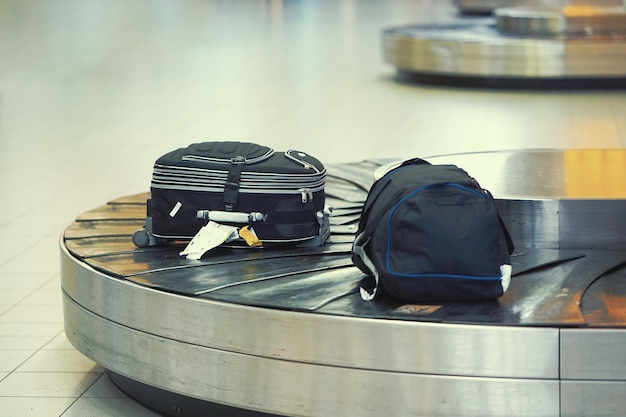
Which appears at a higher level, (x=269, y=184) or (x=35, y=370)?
(x=269, y=184)

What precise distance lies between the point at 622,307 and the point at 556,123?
6493 mm

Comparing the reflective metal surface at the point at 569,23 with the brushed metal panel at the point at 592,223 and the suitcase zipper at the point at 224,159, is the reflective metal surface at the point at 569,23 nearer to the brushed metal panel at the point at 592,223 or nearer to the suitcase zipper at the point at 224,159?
the brushed metal panel at the point at 592,223

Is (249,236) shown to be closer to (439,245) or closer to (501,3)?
(439,245)

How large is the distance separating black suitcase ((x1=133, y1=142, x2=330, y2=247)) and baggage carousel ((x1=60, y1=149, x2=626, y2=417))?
9 cm

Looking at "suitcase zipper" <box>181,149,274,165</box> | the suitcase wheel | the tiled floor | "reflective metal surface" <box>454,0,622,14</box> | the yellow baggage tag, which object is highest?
"suitcase zipper" <box>181,149,274,165</box>

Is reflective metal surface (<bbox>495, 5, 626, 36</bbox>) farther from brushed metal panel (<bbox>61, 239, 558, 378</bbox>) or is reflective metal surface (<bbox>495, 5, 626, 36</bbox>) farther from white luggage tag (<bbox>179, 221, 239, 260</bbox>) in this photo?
brushed metal panel (<bbox>61, 239, 558, 378</bbox>)

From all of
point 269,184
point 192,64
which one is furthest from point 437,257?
point 192,64

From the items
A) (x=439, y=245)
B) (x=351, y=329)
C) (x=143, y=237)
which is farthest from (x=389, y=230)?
(x=143, y=237)

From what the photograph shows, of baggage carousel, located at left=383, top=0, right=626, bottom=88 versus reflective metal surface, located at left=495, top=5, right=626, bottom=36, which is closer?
baggage carousel, located at left=383, top=0, right=626, bottom=88

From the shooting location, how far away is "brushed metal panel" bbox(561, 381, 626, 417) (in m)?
3.04

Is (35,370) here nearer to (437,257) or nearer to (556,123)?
(437,257)

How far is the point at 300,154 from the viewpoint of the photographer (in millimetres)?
4164

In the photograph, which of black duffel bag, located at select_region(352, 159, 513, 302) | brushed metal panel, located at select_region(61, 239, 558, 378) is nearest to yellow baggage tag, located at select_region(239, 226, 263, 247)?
brushed metal panel, located at select_region(61, 239, 558, 378)

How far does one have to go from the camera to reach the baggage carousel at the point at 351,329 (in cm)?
308
